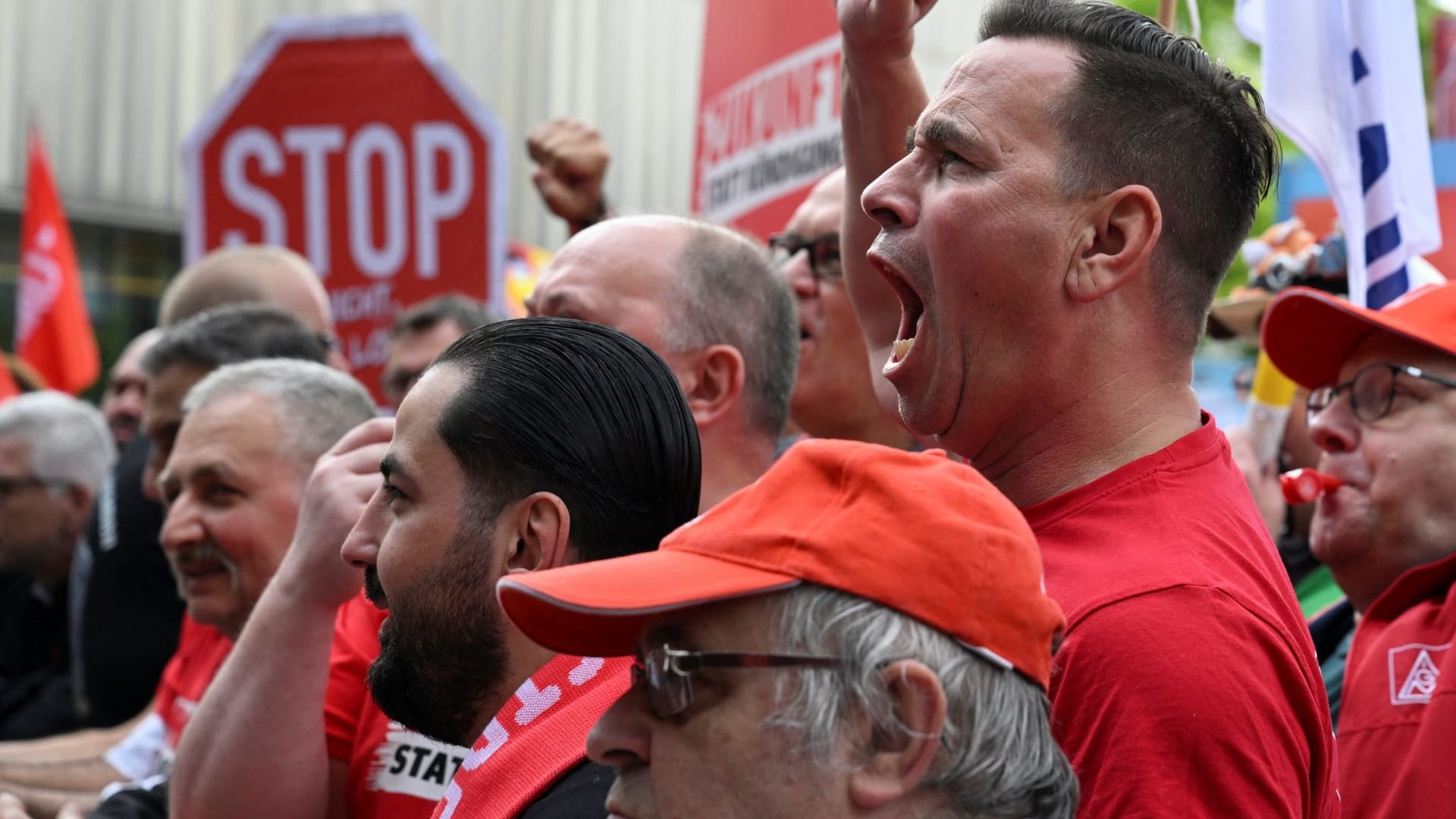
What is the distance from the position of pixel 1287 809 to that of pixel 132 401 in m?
5.97

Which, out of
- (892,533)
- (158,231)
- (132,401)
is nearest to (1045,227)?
(892,533)

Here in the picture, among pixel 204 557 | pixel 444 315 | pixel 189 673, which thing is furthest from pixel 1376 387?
pixel 444 315

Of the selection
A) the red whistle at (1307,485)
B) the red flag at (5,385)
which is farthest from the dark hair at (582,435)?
the red flag at (5,385)

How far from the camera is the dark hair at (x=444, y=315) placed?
534 centimetres

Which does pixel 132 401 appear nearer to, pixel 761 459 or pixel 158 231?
pixel 761 459

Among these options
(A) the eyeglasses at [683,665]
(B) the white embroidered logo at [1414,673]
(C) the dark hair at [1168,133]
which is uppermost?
(C) the dark hair at [1168,133]

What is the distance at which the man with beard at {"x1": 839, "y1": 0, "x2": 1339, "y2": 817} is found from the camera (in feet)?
6.28

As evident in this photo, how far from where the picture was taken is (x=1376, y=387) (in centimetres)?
310

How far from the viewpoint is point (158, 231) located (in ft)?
47.4

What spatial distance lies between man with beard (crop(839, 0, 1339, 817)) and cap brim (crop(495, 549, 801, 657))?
44 cm

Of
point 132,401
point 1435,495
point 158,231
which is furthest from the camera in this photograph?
point 158,231

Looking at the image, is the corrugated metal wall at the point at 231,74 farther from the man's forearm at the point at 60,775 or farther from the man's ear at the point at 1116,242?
the man's ear at the point at 1116,242

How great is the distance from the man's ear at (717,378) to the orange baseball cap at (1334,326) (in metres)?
1.03

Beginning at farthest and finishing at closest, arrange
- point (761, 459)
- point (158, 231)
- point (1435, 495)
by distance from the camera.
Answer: point (158, 231) < point (761, 459) < point (1435, 495)
